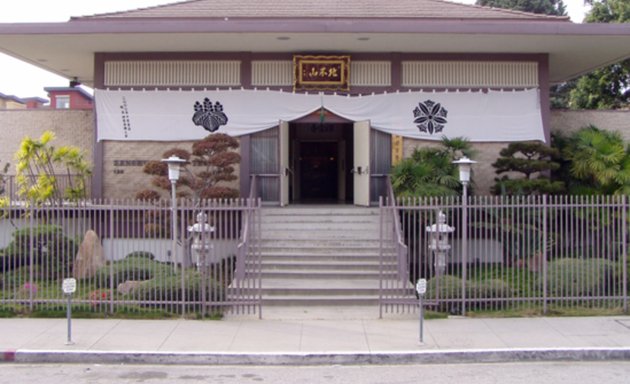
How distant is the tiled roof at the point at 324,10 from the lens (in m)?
19.3

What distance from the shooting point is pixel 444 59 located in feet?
62.3

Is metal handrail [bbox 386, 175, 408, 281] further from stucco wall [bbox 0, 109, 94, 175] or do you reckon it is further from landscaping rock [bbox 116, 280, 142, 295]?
stucco wall [bbox 0, 109, 94, 175]

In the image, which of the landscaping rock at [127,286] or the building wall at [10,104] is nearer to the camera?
the landscaping rock at [127,286]

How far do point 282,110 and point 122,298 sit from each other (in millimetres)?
8082

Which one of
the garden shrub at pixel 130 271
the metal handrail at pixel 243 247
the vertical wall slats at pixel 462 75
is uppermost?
the vertical wall slats at pixel 462 75

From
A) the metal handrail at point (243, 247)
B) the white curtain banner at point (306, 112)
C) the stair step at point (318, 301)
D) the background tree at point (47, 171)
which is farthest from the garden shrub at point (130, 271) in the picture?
the white curtain banner at point (306, 112)

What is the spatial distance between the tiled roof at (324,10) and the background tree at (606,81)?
433 inches

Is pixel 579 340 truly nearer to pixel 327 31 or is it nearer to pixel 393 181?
pixel 393 181

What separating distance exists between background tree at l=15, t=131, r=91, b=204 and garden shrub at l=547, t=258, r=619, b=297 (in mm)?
10584

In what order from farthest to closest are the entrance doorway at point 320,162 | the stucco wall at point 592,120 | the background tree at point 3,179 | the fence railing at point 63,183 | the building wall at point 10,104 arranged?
the building wall at point 10,104, the entrance doorway at point 320,162, the stucco wall at point 592,120, the fence railing at point 63,183, the background tree at point 3,179

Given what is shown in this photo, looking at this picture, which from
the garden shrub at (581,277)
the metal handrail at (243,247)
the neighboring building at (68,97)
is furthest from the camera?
the neighboring building at (68,97)

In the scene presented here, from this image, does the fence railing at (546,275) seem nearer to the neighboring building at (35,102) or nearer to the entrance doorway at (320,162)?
the entrance doorway at (320,162)

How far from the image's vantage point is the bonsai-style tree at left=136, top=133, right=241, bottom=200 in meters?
16.6

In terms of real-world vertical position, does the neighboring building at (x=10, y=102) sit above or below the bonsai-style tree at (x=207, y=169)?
above
